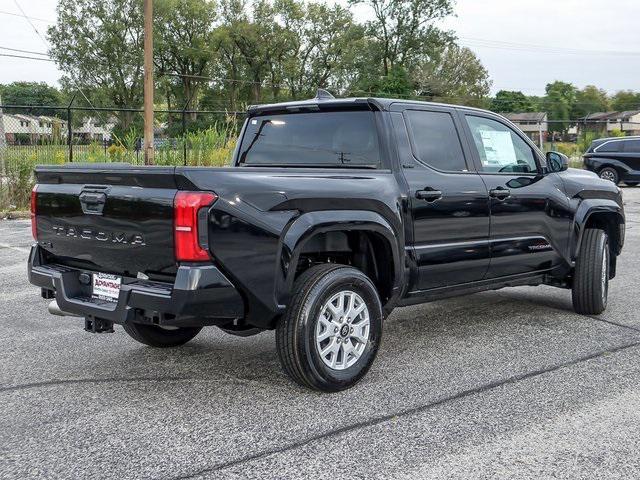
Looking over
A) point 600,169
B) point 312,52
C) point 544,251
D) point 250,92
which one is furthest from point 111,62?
point 544,251

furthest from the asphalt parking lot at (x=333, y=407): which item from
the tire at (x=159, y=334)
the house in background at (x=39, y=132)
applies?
the house in background at (x=39, y=132)

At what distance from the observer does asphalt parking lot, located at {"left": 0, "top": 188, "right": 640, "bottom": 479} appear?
3.24 m

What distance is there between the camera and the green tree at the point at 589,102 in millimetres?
142375

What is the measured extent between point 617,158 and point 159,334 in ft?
71.9

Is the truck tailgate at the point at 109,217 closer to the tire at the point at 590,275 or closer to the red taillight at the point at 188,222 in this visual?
the red taillight at the point at 188,222

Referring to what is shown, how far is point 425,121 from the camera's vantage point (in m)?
5.12

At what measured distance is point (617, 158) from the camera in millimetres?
23547

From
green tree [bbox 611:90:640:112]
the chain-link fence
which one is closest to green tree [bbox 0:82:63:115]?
the chain-link fence

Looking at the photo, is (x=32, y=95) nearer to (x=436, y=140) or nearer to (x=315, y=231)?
(x=436, y=140)

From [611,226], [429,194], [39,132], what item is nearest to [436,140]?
[429,194]

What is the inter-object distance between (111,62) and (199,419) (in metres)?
64.6

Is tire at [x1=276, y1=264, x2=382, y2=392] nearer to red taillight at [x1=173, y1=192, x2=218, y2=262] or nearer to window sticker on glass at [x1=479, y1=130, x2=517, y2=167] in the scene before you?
red taillight at [x1=173, y1=192, x2=218, y2=262]

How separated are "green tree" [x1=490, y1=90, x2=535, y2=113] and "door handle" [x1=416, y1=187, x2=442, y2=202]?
4822 inches

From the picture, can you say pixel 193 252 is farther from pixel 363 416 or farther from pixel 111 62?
pixel 111 62
